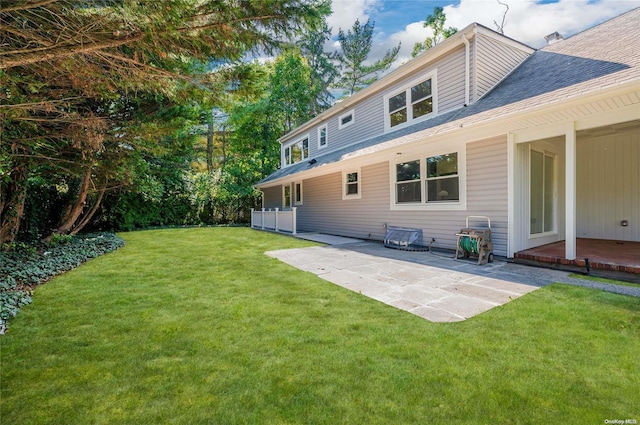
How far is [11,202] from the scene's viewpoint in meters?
6.68

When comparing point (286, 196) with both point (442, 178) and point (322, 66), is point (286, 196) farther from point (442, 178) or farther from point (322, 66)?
point (322, 66)

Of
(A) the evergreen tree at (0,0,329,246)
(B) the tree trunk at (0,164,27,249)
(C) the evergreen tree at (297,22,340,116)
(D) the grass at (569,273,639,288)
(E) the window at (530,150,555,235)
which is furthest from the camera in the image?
(C) the evergreen tree at (297,22,340,116)

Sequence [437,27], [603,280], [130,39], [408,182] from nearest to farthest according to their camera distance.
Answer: [130,39] < [603,280] < [408,182] < [437,27]

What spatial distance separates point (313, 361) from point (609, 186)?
332 inches

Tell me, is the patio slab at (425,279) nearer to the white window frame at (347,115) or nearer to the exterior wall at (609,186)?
the exterior wall at (609,186)

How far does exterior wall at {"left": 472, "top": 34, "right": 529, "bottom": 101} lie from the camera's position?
7.30 metres

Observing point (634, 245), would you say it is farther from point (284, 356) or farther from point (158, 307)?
point (158, 307)

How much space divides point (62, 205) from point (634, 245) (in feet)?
56.6

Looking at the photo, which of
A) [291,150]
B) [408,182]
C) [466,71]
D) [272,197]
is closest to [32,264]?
[408,182]

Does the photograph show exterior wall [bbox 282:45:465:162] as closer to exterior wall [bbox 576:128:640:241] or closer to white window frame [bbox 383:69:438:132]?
white window frame [bbox 383:69:438:132]

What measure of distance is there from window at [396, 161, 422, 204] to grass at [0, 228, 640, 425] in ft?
14.2

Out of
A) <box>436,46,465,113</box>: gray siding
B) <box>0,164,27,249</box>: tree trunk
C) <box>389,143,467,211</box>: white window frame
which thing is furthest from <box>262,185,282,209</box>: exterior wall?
<box>0,164,27,249</box>: tree trunk

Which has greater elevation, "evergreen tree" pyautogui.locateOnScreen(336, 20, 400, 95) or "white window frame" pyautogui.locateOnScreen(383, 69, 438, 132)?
"evergreen tree" pyautogui.locateOnScreen(336, 20, 400, 95)

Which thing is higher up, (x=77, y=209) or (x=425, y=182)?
(x=425, y=182)
